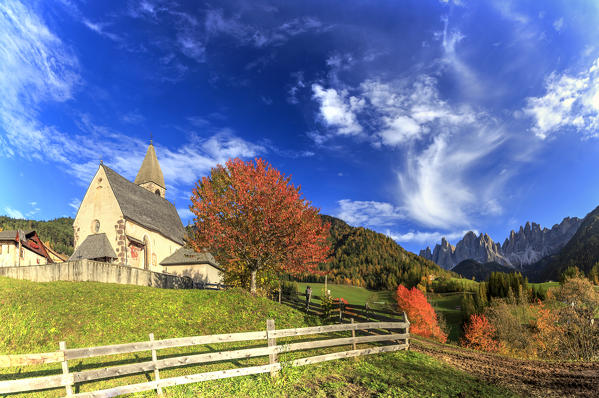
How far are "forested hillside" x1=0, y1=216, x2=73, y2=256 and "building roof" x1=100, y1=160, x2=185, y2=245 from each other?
424ft

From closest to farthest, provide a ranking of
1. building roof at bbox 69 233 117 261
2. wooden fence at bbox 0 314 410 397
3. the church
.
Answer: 1. wooden fence at bbox 0 314 410 397
2. building roof at bbox 69 233 117 261
3. the church

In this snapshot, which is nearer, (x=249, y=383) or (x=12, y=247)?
(x=249, y=383)

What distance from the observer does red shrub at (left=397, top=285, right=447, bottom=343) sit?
160 ft

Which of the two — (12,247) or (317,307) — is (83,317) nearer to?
(317,307)

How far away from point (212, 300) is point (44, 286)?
1103 cm

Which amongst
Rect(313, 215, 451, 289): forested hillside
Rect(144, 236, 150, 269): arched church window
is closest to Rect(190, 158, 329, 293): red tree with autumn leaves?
Rect(144, 236, 150, 269): arched church window

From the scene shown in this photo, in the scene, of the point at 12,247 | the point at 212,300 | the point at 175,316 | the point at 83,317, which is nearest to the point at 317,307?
the point at 212,300

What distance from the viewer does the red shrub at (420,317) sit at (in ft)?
160

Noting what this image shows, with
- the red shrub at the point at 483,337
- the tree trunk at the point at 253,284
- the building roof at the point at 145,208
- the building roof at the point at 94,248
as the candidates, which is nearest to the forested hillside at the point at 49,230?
the building roof at the point at 145,208

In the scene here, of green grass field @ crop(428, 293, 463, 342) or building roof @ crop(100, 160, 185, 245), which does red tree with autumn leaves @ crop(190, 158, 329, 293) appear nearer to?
building roof @ crop(100, 160, 185, 245)

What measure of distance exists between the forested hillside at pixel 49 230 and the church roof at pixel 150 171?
11927 centimetres

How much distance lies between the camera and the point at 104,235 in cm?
3347

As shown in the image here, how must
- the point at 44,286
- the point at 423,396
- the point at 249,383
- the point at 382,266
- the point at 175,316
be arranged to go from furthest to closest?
the point at 382,266 → the point at 44,286 → the point at 175,316 → the point at 249,383 → the point at 423,396

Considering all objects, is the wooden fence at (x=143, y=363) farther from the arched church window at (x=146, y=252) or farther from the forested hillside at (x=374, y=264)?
the forested hillside at (x=374, y=264)
